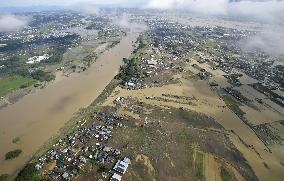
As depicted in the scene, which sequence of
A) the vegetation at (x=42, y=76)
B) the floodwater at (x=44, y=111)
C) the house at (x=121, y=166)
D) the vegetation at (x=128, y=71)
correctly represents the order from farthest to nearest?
the vegetation at (x=42, y=76), the vegetation at (x=128, y=71), the floodwater at (x=44, y=111), the house at (x=121, y=166)

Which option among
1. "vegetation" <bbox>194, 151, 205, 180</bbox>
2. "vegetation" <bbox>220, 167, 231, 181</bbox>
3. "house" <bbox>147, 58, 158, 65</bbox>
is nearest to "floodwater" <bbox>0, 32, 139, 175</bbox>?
"house" <bbox>147, 58, 158, 65</bbox>

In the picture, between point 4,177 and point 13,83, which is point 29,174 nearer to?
point 4,177

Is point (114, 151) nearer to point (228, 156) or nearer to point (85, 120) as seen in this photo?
point (85, 120)

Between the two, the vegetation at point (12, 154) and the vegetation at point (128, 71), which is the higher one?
the vegetation at point (128, 71)

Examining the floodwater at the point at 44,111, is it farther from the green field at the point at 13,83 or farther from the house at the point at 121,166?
the house at the point at 121,166

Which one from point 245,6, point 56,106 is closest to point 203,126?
point 56,106

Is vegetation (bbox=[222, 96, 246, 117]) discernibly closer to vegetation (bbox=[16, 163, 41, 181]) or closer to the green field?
vegetation (bbox=[16, 163, 41, 181])

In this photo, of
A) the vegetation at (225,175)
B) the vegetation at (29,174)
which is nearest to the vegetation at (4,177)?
the vegetation at (29,174)
